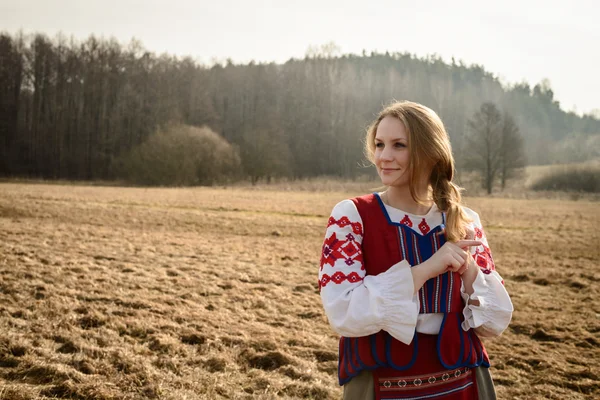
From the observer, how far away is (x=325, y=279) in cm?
177

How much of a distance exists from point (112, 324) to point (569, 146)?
93333 mm

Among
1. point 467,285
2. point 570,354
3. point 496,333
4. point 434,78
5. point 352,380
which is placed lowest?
point 570,354

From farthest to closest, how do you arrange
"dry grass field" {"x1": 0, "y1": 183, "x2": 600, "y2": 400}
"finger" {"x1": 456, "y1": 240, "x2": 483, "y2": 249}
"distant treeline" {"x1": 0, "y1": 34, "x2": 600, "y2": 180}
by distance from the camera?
1. "distant treeline" {"x1": 0, "y1": 34, "x2": 600, "y2": 180}
2. "dry grass field" {"x1": 0, "y1": 183, "x2": 600, "y2": 400}
3. "finger" {"x1": 456, "y1": 240, "x2": 483, "y2": 249}

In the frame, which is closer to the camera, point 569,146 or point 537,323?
point 537,323

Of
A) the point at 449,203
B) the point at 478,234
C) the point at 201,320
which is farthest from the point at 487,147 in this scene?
the point at 449,203

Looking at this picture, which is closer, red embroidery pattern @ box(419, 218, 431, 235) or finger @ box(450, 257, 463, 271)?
finger @ box(450, 257, 463, 271)

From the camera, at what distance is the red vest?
69.0 inches

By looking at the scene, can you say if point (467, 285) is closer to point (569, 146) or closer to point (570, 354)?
point (570, 354)

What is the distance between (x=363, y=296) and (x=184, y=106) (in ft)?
208

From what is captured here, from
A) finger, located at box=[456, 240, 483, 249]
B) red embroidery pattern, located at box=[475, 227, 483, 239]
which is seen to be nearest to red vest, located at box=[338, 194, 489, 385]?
finger, located at box=[456, 240, 483, 249]

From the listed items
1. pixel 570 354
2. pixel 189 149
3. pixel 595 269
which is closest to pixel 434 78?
pixel 189 149

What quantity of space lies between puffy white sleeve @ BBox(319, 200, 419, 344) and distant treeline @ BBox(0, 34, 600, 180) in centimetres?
5037

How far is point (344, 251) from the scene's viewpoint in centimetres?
178

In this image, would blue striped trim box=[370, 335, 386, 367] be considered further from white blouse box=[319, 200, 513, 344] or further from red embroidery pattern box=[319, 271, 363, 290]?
red embroidery pattern box=[319, 271, 363, 290]
